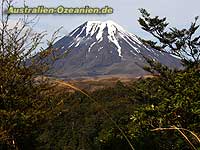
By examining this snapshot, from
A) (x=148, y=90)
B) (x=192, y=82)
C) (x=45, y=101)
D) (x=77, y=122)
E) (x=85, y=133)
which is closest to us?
(x=45, y=101)

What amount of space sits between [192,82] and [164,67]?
21392mm

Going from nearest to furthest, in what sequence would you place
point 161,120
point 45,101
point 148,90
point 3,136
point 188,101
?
point 3,136 → point 45,101 → point 161,120 → point 188,101 → point 148,90

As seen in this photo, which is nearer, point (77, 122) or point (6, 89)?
point (6, 89)

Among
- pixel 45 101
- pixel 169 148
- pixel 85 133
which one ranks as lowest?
pixel 85 133

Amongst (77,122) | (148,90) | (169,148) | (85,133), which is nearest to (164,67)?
(148,90)

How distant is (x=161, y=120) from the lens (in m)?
14.4

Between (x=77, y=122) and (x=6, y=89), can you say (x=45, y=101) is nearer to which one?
(x=6, y=89)

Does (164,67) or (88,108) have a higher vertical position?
(164,67)

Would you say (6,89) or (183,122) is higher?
(6,89)

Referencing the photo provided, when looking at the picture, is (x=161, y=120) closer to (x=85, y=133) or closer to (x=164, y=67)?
(x=164, y=67)

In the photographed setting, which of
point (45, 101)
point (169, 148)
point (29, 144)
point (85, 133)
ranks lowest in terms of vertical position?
point (85, 133)

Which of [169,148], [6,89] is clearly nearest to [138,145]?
[169,148]

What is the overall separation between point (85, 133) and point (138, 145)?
256 feet

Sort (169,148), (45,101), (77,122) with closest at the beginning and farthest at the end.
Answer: (45,101) → (169,148) → (77,122)
